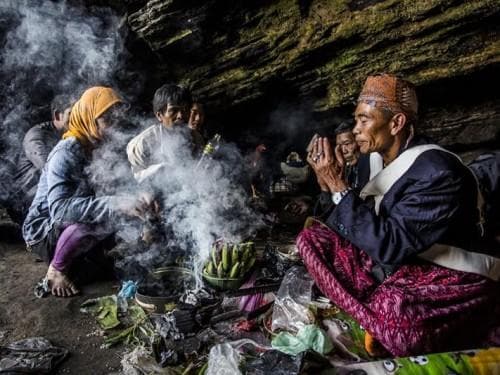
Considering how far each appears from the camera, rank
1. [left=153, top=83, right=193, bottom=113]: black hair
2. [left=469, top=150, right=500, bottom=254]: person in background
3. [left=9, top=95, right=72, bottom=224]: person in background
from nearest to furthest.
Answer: [left=469, top=150, right=500, bottom=254]: person in background → [left=153, top=83, right=193, bottom=113]: black hair → [left=9, top=95, right=72, bottom=224]: person in background

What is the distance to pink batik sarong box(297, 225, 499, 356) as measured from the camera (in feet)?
8.67

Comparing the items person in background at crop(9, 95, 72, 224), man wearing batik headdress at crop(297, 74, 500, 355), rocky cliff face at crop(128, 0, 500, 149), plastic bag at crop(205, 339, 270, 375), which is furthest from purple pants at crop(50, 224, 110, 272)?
rocky cliff face at crop(128, 0, 500, 149)

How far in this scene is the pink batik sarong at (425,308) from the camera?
104 inches

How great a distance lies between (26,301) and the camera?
3.98 meters

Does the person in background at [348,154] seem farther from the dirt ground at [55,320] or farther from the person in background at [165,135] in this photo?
the dirt ground at [55,320]

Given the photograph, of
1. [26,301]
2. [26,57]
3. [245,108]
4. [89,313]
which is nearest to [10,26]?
[26,57]

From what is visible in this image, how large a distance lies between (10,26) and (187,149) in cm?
463

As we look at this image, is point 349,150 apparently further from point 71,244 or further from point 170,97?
point 71,244

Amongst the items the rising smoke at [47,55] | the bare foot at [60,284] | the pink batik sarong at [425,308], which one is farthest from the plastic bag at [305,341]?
the rising smoke at [47,55]

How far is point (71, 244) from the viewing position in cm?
409

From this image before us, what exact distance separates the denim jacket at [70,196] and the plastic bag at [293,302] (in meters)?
2.00

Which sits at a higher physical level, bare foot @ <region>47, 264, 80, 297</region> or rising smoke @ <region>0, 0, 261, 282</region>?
rising smoke @ <region>0, 0, 261, 282</region>

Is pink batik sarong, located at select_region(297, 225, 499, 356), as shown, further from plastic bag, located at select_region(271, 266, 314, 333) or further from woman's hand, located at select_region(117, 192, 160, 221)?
woman's hand, located at select_region(117, 192, 160, 221)

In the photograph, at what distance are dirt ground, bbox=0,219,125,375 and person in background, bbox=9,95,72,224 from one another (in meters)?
0.85
